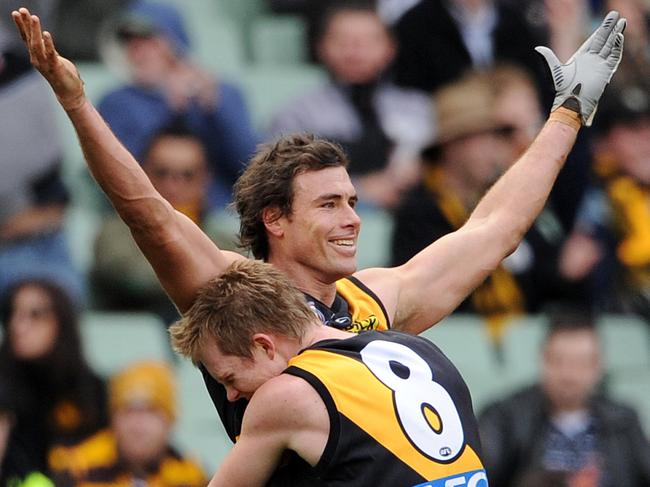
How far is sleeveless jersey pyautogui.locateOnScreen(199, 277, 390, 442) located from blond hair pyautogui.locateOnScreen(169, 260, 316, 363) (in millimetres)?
219

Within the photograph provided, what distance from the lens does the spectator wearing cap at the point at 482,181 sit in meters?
8.55

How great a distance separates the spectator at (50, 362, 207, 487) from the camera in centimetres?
756

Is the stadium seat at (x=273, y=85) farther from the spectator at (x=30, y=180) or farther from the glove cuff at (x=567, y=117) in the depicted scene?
the glove cuff at (x=567, y=117)

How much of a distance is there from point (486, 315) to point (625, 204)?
3.64 feet

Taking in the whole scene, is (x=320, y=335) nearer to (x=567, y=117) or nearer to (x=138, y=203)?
(x=138, y=203)

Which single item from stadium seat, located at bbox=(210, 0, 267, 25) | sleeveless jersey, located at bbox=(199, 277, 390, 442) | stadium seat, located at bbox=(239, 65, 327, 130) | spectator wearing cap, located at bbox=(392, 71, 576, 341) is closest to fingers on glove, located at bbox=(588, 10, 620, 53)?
sleeveless jersey, located at bbox=(199, 277, 390, 442)

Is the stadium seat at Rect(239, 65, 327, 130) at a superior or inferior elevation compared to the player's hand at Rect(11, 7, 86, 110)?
inferior

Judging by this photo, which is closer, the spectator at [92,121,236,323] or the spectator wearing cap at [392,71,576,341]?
the spectator at [92,121,236,323]

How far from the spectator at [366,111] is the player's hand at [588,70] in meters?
3.60

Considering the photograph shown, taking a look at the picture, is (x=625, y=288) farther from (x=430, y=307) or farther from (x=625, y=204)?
(x=430, y=307)

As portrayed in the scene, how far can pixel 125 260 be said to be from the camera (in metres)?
8.38

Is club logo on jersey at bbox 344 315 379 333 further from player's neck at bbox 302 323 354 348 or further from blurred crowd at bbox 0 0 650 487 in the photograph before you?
blurred crowd at bbox 0 0 650 487

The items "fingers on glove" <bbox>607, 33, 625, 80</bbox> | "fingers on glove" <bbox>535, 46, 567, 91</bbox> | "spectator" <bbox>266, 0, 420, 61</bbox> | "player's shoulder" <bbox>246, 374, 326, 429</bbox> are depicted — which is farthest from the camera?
"spectator" <bbox>266, 0, 420, 61</bbox>

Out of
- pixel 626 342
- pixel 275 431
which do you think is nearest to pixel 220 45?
pixel 626 342
